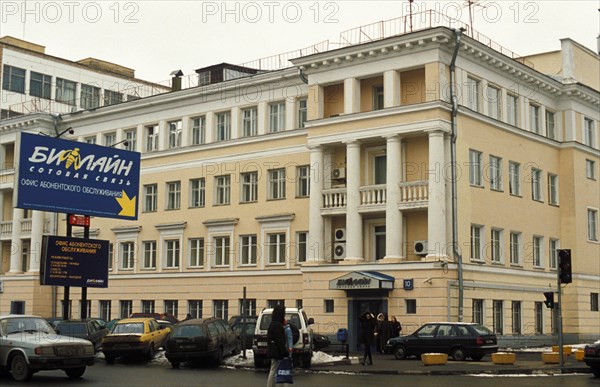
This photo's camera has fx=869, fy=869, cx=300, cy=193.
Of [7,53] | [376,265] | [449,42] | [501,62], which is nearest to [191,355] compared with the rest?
[376,265]

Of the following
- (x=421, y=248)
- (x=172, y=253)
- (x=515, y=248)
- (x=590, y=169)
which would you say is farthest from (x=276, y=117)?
(x=590, y=169)

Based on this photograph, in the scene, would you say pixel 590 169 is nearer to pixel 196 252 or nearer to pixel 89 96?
pixel 196 252

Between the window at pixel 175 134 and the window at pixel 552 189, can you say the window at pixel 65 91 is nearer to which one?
the window at pixel 175 134

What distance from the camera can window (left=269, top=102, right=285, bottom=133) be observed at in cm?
4581

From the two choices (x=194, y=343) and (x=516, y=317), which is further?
(x=516, y=317)

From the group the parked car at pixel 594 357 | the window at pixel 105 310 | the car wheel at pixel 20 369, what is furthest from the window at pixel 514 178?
the car wheel at pixel 20 369

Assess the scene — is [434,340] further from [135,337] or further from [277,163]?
[277,163]

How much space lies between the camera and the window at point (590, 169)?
47750mm

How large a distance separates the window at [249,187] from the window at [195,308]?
637cm

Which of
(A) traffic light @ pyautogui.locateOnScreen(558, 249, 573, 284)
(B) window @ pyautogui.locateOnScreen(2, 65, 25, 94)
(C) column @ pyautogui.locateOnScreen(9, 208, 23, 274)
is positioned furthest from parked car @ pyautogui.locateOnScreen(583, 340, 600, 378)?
(B) window @ pyautogui.locateOnScreen(2, 65, 25, 94)

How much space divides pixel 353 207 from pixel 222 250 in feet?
35.2

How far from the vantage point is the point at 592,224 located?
4803 centimetres

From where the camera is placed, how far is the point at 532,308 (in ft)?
141

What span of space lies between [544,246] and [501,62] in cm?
1006
